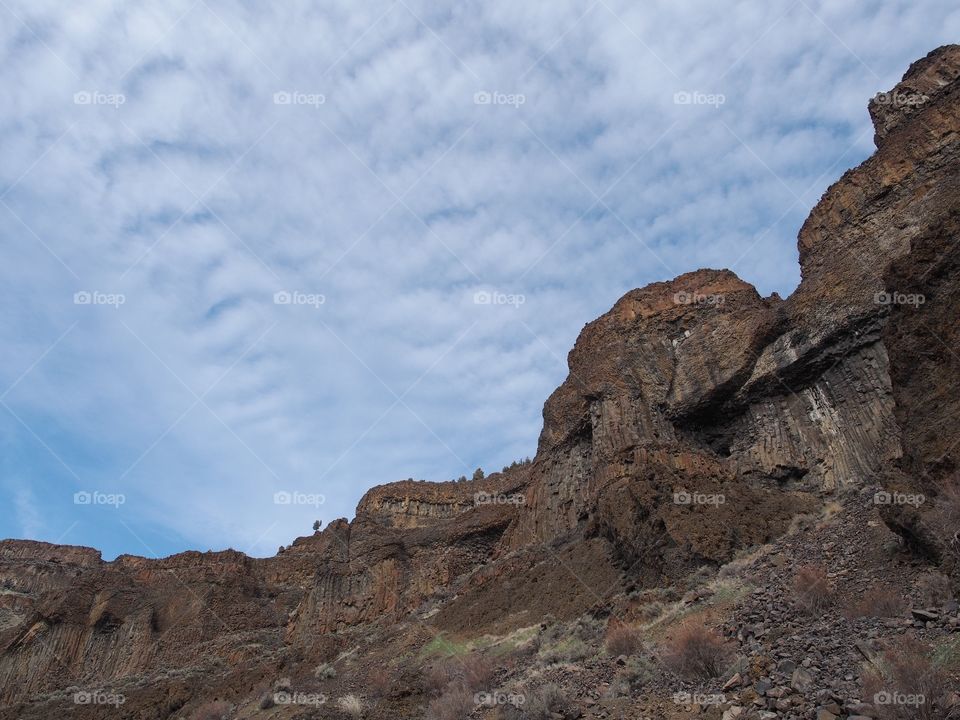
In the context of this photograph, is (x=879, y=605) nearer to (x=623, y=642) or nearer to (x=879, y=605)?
(x=879, y=605)

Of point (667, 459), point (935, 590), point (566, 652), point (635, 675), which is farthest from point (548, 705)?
point (667, 459)

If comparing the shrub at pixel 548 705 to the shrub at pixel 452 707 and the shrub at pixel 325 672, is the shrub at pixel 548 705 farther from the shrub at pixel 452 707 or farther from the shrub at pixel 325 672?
the shrub at pixel 325 672

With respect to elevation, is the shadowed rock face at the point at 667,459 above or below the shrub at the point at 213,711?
above

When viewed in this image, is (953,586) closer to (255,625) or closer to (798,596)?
(798,596)

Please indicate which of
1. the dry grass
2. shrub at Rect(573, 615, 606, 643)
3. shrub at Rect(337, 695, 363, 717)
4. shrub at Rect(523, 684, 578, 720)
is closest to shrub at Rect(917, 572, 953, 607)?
the dry grass

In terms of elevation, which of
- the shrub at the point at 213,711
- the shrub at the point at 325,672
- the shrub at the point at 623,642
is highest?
the shrub at the point at 325,672

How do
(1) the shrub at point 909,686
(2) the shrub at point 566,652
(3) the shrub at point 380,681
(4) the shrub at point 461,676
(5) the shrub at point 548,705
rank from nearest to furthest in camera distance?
(1) the shrub at point 909,686 < (5) the shrub at point 548,705 < (2) the shrub at point 566,652 < (4) the shrub at point 461,676 < (3) the shrub at point 380,681

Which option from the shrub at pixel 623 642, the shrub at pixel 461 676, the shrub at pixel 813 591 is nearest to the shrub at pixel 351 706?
the shrub at pixel 461 676

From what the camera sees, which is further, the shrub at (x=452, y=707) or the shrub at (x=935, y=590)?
the shrub at (x=452, y=707)

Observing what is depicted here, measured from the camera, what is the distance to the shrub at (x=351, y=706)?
1427 cm

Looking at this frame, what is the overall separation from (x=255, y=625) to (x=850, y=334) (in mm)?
37735

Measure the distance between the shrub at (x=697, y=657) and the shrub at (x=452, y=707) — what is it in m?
4.06

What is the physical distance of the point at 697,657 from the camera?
922 centimetres

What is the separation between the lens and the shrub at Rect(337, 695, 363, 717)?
14.3 metres
